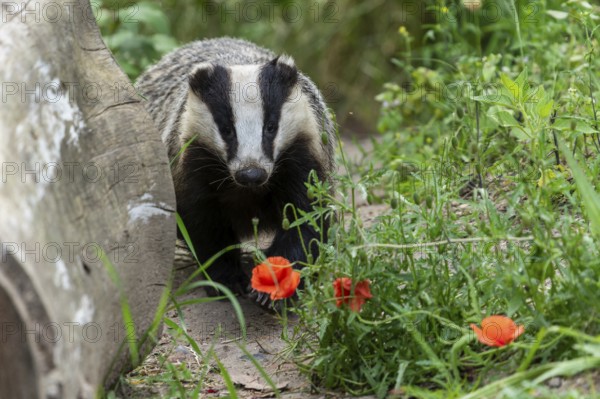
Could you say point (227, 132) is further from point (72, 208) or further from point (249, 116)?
point (72, 208)

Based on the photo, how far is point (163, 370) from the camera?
137 inches

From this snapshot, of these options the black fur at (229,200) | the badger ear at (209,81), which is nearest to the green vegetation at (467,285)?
the black fur at (229,200)

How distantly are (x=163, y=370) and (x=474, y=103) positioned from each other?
6.76 feet

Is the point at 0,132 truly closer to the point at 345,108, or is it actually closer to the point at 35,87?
the point at 35,87

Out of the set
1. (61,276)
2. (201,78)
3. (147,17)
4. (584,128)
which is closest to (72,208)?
(61,276)

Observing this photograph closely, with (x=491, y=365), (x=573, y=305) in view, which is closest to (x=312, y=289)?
(x=491, y=365)

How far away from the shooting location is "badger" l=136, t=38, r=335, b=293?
4129 mm

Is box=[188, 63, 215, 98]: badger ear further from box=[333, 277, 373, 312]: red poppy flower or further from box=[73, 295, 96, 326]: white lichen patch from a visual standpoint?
box=[73, 295, 96, 326]: white lichen patch

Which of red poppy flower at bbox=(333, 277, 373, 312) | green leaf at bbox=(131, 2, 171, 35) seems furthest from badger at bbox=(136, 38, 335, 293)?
green leaf at bbox=(131, 2, 171, 35)

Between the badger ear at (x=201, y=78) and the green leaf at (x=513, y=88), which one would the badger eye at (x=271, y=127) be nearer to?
the badger ear at (x=201, y=78)

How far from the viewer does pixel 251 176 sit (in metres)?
3.96

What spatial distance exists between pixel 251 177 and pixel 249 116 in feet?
1.06

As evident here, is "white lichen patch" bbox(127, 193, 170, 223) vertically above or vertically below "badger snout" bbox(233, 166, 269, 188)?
above

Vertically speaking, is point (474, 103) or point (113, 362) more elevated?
point (474, 103)
